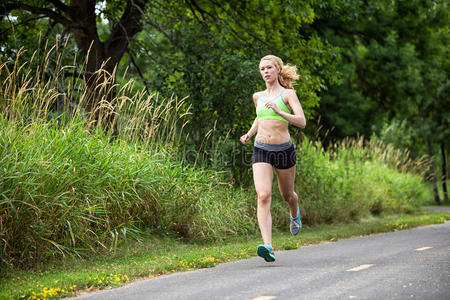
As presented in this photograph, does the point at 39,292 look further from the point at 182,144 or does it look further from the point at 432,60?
the point at 432,60

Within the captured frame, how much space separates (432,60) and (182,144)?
14.4 meters

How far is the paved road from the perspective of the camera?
5.13 meters

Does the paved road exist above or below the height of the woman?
below

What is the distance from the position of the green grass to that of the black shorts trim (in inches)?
53.2

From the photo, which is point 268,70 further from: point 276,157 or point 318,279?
point 318,279

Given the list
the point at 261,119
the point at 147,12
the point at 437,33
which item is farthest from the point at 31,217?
the point at 437,33

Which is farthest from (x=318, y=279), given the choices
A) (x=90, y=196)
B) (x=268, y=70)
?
(x=90, y=196)

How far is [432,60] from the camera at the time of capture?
21.9 meters

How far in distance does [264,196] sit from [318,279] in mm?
1391

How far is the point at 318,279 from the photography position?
19.1 ft

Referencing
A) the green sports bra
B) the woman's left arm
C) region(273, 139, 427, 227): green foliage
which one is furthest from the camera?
region(273, 139, 427, 227): green foliage

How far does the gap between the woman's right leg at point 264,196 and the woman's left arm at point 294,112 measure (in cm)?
64

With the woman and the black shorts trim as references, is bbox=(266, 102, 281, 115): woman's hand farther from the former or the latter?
the black shorts trim

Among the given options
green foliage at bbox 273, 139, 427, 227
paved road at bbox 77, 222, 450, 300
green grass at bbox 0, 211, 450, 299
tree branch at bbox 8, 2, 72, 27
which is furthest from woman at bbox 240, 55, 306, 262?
tree branch at bbox 8, 2, 72, 27
